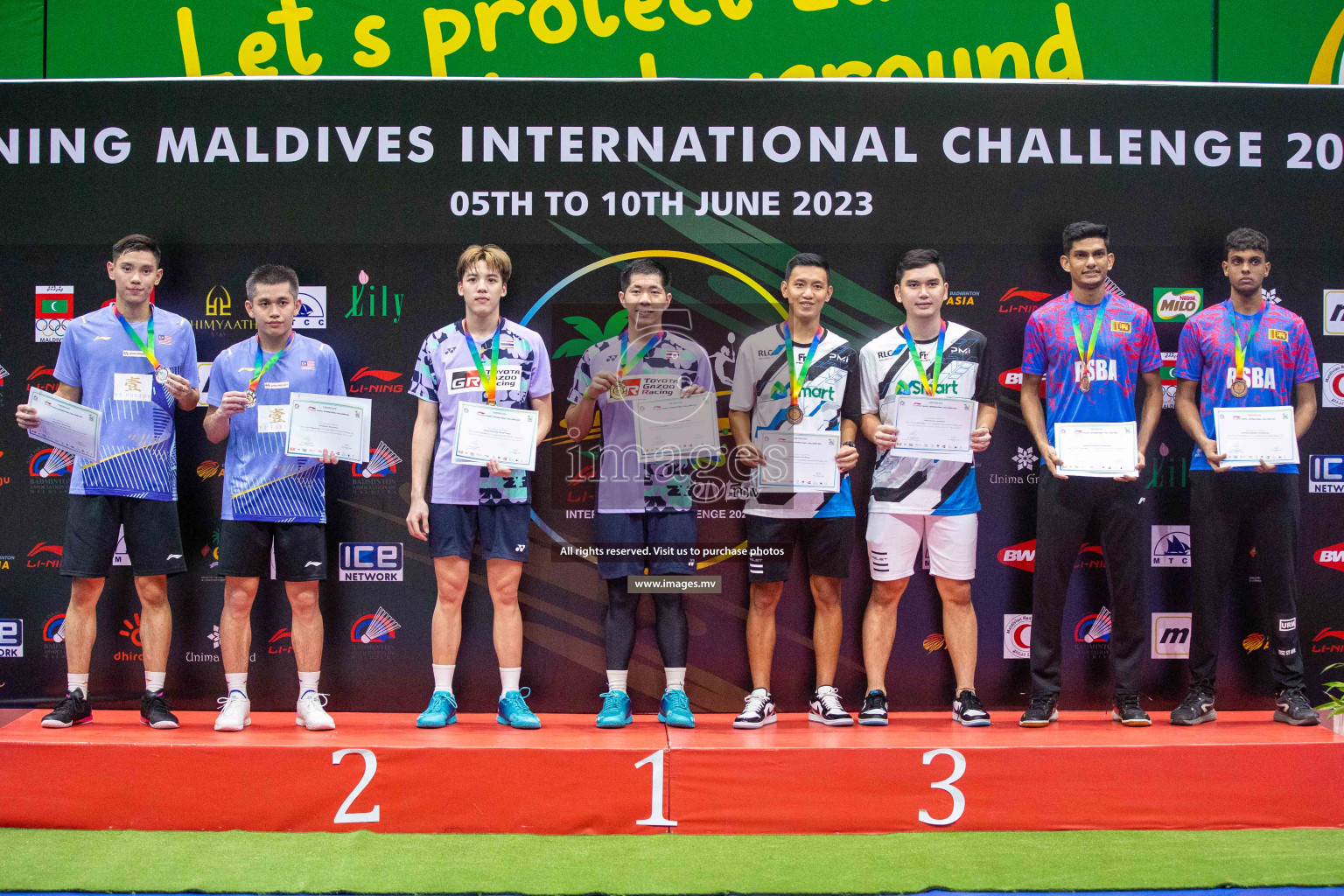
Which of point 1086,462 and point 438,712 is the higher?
point 1086,462

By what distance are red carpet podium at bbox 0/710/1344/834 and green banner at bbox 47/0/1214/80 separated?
309cm

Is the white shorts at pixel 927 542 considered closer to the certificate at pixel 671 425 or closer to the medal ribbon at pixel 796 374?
the medal ribbon at pixel 796 374

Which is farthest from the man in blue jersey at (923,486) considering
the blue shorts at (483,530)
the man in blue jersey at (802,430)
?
the blue shorts at (483,530)

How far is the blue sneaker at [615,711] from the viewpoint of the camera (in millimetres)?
4078

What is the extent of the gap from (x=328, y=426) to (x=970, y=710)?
9.30ft

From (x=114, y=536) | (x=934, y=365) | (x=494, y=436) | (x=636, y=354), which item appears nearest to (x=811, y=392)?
(x=934, y=365)

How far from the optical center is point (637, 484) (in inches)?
161

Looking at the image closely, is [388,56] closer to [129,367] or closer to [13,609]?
[129,367]

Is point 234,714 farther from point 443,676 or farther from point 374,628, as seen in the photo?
point 443,676

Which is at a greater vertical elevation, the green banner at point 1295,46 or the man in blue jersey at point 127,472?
the green banner at point 1295,46

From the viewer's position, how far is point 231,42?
4.71 meters

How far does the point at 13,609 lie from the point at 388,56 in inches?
120

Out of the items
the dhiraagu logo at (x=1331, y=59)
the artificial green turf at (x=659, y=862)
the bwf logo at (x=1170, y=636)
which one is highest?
the dhiraagu logo at (x=1331, y=59)

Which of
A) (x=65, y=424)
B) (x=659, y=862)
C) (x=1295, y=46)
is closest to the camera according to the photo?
(x=659, y=862)
